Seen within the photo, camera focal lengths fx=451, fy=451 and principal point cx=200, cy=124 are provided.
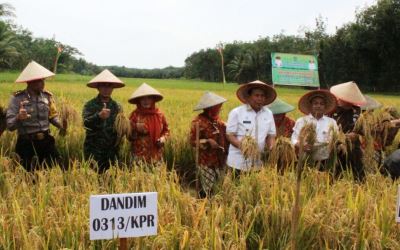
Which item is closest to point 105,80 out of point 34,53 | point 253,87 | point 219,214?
point 253,87

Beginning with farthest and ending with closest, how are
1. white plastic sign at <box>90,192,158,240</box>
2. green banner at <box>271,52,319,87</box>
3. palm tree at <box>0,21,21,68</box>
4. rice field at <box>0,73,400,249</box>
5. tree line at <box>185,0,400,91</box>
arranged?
palm tree at <box>0,21,21,68</box>
tree line at <box>185,0,400,91</box>
green banner at <box>271,52,319,87</box>
rice field at <box>0,73,400,249</box>
white plastic sign at <box>90,192,158,240</box>

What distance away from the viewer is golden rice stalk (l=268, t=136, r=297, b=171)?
135 inches

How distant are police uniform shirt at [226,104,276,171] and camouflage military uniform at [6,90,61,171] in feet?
5.23

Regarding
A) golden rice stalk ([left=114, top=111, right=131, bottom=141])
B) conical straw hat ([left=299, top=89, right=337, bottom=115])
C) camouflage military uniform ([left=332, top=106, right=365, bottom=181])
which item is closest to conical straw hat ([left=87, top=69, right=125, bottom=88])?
golden rice stalk ([left=114, top=111, right=131, bottom=141])

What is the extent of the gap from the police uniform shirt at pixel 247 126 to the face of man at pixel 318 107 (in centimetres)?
44

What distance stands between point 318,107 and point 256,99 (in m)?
0.59

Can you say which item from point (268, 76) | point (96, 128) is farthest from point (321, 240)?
point (268, 76)

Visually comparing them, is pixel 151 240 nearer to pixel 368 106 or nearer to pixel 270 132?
pixel 270 132

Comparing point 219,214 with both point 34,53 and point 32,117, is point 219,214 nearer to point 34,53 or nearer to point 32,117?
point 32,117

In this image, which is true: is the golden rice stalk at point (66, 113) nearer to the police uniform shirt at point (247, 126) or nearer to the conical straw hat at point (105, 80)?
the conical straw hat at point (105, 80)

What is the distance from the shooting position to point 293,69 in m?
7.93

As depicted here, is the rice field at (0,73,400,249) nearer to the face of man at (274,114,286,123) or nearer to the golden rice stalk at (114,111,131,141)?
the golden rice stalk at (114,111,131,141)

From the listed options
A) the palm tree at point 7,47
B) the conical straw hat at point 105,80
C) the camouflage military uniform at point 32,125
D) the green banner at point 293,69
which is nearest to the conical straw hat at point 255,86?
the conical straw hat at point 105,80

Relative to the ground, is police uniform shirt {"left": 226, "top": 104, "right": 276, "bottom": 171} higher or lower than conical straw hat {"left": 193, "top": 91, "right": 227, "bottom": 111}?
lower
